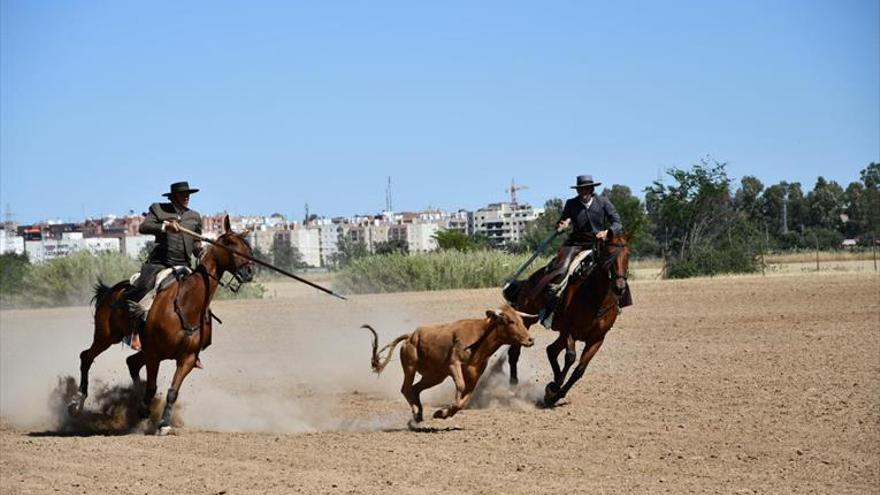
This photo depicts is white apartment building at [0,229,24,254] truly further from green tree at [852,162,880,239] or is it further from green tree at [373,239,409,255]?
green tree at [852,162,880,239]

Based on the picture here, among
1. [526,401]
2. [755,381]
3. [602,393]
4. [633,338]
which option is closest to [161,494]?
[526,401]

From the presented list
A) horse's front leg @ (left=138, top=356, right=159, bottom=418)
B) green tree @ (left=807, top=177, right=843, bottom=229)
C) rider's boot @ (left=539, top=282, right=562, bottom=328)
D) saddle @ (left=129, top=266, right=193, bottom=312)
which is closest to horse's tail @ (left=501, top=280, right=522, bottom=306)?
rider's boot @ (left=539, top=282, right=562, bottom=328)

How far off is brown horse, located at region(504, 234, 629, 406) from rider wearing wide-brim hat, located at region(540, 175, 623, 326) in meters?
0.16

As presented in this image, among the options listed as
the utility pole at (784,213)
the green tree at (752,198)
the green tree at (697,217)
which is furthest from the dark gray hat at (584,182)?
the utility pole at (784,213)

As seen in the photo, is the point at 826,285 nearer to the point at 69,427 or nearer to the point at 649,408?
the point at 649,408

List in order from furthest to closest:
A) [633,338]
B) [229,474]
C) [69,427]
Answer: [633,338] → [69,427] → [229,474]

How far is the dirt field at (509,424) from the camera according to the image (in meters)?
12.4

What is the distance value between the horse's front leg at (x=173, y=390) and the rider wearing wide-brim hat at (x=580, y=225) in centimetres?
469

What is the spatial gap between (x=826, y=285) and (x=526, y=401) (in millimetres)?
22184

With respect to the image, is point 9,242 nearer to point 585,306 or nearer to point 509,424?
point 585,306

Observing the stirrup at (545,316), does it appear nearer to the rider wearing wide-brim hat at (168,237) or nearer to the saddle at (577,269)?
the saddle at (577,269)

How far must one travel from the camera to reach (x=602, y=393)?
17.9 m

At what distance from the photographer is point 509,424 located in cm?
1531

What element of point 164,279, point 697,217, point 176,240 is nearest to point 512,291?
point 176,240
